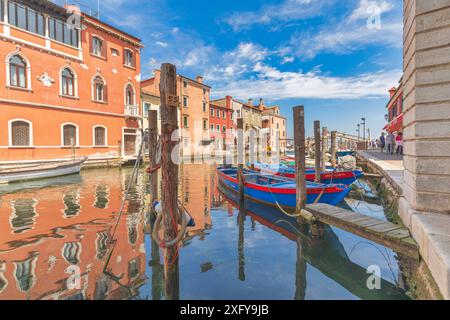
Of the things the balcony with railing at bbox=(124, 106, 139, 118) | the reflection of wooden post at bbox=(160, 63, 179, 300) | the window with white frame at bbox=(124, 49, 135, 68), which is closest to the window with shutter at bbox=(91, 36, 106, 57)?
the window with white frame at bbox=(124, 49, 135, 68)

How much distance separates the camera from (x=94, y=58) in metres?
21.7

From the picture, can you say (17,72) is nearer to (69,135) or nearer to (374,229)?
(69,135)

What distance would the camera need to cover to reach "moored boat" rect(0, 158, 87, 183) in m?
13.8

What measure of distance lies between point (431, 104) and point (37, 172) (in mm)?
17982

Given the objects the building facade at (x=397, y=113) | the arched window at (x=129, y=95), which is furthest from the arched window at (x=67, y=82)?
the building facade at (x=397, y=113)

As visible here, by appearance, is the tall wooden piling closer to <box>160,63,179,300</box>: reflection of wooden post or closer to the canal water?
the canal water

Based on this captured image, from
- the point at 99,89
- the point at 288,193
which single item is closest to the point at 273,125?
the point at 99,89

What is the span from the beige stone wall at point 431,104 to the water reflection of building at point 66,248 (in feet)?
17.5

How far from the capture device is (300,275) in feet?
15.6

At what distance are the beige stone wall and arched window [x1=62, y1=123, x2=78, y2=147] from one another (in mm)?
21173

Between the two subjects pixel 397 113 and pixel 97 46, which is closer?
pixel 97 46

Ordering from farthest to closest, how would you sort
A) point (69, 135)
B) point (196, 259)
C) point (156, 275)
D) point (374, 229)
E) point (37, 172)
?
point (69, 135), point (37, 172), point (196, 259), point (156, 275), point (374, 229)
